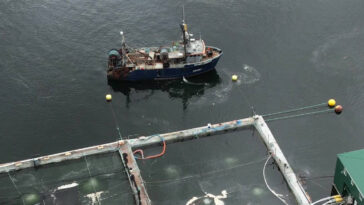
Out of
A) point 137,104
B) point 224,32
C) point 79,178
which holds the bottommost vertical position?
point 79,178

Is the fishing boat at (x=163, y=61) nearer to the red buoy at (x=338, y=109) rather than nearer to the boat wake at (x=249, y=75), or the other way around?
the boat wake at (x=249, y=75)

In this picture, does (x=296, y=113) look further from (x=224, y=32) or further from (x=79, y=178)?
(x=79, y=178)

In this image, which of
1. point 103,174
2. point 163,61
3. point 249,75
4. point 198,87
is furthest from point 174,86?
point 103,174

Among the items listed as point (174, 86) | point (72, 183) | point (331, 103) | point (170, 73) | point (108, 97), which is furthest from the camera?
point (170, 73)

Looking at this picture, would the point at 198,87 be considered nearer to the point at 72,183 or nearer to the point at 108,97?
the point at 108,97

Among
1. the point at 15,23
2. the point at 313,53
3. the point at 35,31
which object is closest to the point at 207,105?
the point at 313,53
